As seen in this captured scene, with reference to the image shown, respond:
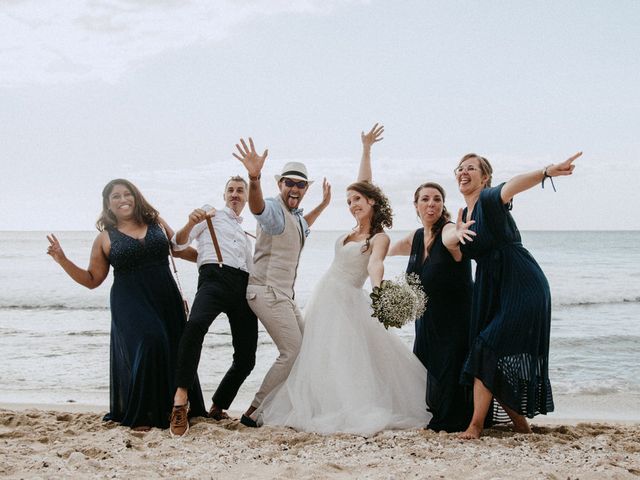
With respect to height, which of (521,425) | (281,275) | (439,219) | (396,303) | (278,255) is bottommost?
(521,425)

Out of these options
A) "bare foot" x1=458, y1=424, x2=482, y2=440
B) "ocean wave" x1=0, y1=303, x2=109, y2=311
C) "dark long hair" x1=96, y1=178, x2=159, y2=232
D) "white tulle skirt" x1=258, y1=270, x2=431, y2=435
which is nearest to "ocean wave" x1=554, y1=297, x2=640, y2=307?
"ocean wave" x1=0, y1=303, x2=109, y2=311

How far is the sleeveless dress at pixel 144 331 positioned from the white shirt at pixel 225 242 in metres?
0.33

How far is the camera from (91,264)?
5715 mm

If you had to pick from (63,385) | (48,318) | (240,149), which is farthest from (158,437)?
(48,318)

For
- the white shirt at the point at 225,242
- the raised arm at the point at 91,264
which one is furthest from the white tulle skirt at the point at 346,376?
the raised arm at the point at 91,264

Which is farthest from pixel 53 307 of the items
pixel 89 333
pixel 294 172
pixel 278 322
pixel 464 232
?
pixel 464 232

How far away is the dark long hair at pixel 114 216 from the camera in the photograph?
575cm

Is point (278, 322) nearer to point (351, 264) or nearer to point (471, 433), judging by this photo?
point (351, 264)

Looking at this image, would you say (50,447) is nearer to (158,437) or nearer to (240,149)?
(158,437)

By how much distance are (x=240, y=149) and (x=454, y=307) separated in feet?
7.41

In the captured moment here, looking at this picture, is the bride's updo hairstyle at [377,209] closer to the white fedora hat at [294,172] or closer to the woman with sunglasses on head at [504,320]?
the white fedora hat at [294,172]

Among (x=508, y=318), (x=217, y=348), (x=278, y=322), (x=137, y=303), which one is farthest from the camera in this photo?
(x=217, y=348)

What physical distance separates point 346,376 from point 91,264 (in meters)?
2.54

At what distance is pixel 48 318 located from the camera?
15.4 m
